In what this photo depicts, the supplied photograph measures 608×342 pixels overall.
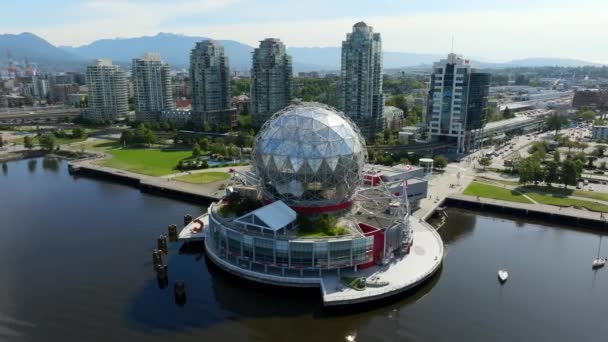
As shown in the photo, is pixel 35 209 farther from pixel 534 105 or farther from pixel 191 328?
pixel 534 105

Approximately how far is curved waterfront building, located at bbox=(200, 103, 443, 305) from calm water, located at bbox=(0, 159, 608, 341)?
6.15 ft

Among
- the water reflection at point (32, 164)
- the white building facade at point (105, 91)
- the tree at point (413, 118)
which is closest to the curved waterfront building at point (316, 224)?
the water reflection at point (32, 164)

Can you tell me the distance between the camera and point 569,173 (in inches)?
2746

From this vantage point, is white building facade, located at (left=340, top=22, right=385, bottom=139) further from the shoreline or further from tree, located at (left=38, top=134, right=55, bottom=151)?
tree, located at (left=38, top=134, right=55, bottom=151)

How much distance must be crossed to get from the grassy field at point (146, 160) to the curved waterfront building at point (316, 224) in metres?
41.3

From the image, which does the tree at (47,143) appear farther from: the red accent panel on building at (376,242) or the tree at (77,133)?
the red accent panel on building at (376,242)

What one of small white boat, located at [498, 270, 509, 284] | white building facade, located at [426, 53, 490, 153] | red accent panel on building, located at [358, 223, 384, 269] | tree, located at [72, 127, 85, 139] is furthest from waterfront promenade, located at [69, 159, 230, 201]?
white building facade, located at [426, 53, 490, 153]

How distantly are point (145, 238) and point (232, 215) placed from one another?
13.4 metres

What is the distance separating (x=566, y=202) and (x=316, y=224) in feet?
148

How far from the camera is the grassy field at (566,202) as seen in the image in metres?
62.1

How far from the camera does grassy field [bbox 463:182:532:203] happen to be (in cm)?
6738

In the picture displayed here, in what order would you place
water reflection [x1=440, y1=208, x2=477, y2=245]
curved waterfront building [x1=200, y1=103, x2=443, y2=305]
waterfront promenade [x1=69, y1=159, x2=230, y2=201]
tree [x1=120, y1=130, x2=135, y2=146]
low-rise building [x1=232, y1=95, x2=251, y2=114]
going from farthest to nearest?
low-rise building [x1=232, y1=95, x2=251, y2=114] → tree [x1=120, y1=130, x2=135, y2=146] → waterfront promenade [x1=69, y1=159, x2=230, y2=201] → water reflection [x1=440, y1=208, x2=477, y2=245] → curved waterfront building [x1=200, y1=103, x2=443, y2=305]

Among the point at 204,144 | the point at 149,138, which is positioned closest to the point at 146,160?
the point at 204,144

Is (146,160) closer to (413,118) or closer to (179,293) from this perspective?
(179,293)
